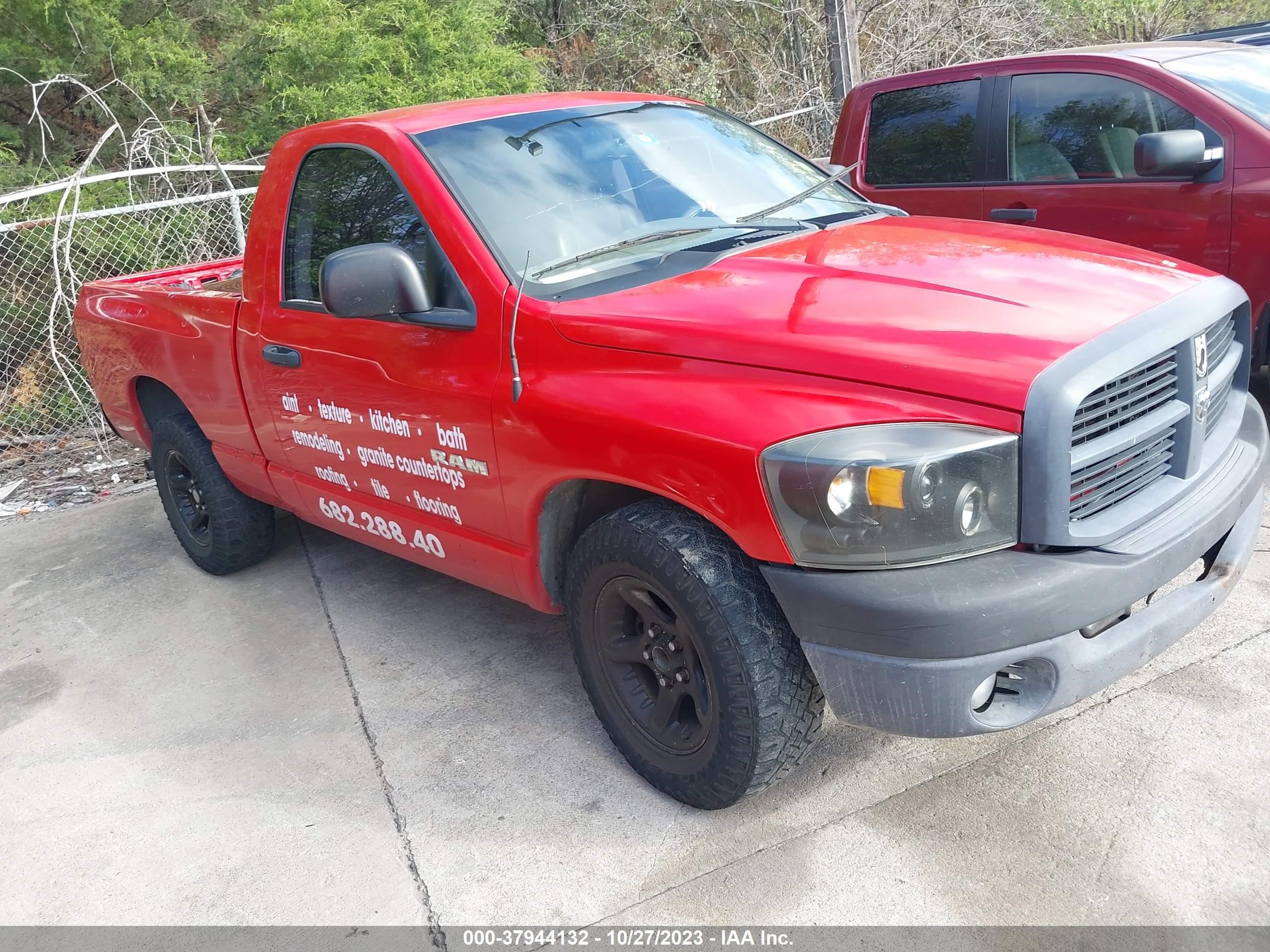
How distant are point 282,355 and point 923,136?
12.1ft

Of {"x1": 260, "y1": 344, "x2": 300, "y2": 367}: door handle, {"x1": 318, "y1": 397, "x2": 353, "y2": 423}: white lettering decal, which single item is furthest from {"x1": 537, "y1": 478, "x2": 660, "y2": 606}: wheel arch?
{"x1": 260, "y1": 344, "x2": 300, "y2": 367}: door handle

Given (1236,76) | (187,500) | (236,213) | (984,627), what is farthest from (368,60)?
(984,627)

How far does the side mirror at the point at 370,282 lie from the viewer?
3047mm

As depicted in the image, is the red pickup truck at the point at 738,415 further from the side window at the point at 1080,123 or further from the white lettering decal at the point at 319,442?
the side window at the point at 1080,123

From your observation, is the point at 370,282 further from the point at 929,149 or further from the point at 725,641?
the point at 929,149

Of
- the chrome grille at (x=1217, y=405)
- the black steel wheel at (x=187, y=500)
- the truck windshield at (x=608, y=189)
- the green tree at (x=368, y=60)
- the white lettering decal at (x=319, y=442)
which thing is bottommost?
the black steel wheel at (x=187, y=500)

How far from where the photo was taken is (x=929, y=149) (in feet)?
19.2

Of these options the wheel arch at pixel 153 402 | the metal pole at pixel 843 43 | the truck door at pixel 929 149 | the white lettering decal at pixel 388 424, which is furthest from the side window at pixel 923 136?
the metal pole at pixel 843 43

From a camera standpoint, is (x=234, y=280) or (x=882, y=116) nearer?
(x=234, y=280)

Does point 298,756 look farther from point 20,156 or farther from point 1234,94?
point 20,156

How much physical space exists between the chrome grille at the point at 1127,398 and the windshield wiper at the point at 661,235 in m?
1.21

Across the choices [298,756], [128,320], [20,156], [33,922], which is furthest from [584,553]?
[20,156]

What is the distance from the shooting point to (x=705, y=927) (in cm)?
260

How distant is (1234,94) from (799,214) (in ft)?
8.53
